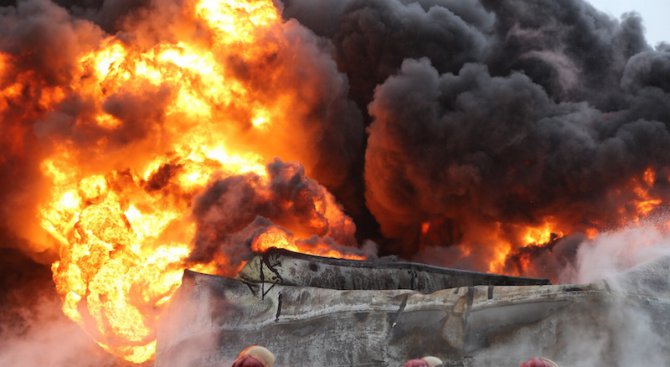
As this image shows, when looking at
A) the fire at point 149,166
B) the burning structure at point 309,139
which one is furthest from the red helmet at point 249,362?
the fire at point 149,166

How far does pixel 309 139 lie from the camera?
18.4 m

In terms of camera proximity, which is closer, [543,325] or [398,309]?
[543,325]

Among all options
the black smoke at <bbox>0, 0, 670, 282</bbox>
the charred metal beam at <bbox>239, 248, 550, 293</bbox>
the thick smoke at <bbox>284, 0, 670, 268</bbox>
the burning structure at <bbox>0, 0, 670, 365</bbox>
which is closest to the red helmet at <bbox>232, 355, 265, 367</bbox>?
the charred metal beam at <bbox>239, 248, 550, 293</bbox>

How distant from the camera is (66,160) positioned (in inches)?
588

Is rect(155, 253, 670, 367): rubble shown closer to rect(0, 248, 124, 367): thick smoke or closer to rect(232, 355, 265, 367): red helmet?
rect(232, 355, 265, 367): red helmet

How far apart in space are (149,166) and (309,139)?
5201mm

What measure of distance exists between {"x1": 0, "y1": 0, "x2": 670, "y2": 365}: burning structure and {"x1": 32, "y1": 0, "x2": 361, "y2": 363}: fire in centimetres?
5

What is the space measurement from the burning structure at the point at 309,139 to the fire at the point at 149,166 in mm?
45

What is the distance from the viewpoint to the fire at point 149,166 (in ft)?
37.8

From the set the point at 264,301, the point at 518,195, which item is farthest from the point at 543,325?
the point at 518,195

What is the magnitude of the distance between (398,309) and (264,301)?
6.34 ft

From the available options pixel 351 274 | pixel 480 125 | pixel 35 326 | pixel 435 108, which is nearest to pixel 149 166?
pixel 35 326

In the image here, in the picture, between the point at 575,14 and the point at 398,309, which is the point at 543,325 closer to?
the point at 398,309

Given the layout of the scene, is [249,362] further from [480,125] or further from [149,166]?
[480,125]
